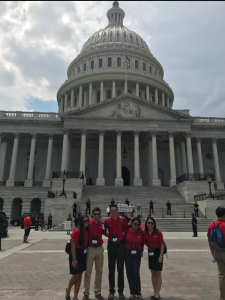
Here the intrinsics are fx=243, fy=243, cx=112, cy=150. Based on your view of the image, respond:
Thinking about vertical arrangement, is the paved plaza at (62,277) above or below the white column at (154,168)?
below

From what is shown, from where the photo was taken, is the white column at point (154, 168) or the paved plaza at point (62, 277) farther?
the white column at point (154, 168)

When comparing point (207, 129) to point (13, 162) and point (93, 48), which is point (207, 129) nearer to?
point (13, 162)

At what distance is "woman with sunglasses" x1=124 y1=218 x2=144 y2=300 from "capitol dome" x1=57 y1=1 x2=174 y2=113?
2091 inches

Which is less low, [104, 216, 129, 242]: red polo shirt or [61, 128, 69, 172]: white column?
[61, 128, 69, 172]: white column

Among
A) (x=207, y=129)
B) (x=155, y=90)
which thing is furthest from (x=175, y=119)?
(x=155, y=90)

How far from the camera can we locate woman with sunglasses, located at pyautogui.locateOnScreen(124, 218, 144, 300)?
5.75 m

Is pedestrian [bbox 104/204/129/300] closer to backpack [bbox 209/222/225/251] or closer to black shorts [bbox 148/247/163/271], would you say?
black shorts [bbox 148/247/163/271]

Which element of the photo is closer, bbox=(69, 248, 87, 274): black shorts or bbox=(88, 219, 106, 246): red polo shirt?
bbox=(69, 248, 87, 274): black shorts

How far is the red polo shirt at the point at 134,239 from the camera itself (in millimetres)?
5934

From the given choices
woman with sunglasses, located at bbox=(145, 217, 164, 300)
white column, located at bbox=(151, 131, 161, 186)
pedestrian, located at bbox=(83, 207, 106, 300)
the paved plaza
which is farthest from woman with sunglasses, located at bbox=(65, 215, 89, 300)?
white column, located at bbox=(151, 131, 161, 186)

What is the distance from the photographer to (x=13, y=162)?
134 feet

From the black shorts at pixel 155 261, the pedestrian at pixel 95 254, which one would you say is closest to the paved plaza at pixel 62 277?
the pedestrian at pixel 95 254

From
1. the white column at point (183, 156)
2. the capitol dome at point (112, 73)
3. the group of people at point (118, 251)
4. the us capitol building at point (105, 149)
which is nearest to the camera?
the group of people at point (118, 251)

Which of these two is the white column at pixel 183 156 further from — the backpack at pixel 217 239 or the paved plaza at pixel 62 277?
the backpack at pixel 217 239
